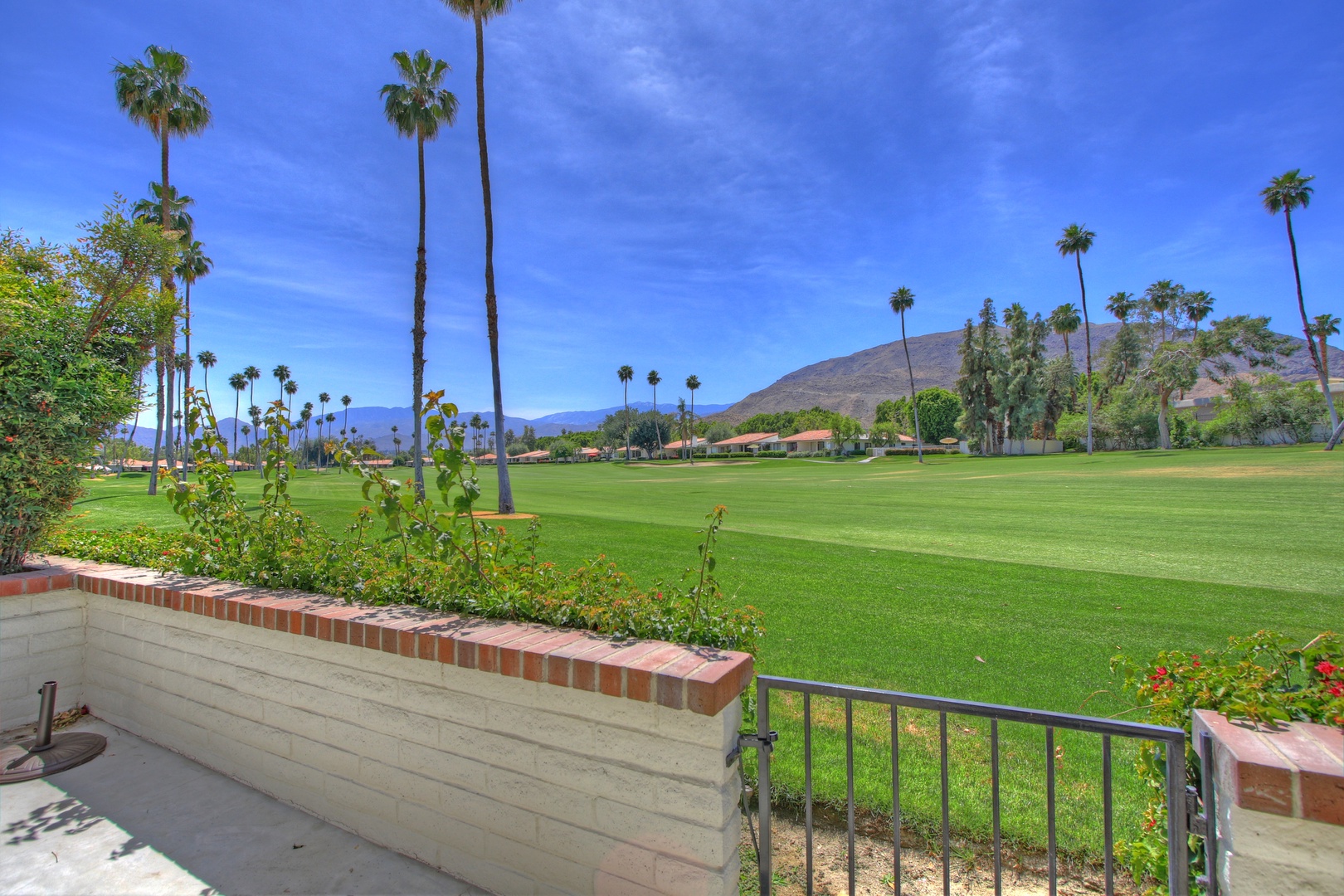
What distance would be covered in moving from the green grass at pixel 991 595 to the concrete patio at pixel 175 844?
212cm

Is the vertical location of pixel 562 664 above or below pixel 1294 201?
below

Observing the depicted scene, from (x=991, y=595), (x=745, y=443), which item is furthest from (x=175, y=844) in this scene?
(x=745, y=443)

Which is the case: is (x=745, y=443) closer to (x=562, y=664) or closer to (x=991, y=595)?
(x=991, y=595)

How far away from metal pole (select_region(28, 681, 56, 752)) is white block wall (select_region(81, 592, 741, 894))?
55cm

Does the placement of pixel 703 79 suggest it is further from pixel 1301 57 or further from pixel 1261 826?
pixel 1261 826

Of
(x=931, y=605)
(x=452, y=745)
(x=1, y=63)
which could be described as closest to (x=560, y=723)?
(x=452, y=745)

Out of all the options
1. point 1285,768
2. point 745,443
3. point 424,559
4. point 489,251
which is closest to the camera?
point 1285,768

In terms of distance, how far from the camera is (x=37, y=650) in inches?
148

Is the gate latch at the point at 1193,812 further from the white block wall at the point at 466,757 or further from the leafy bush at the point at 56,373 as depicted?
the leafy bush at the point at 56,373

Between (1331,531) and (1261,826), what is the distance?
13.9 meters

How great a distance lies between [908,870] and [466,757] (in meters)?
1.94

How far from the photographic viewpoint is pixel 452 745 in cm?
236

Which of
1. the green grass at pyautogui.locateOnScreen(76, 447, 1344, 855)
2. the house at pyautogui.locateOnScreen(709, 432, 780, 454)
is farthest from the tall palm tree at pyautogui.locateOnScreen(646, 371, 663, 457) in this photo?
the green grass at pyautogui.locateOnScreen(76, 447, 1344, 855)

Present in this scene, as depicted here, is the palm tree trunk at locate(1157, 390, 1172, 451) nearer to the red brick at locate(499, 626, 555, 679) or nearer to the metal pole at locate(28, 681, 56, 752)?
the red brick at locate(499, 626, 555, 679)
